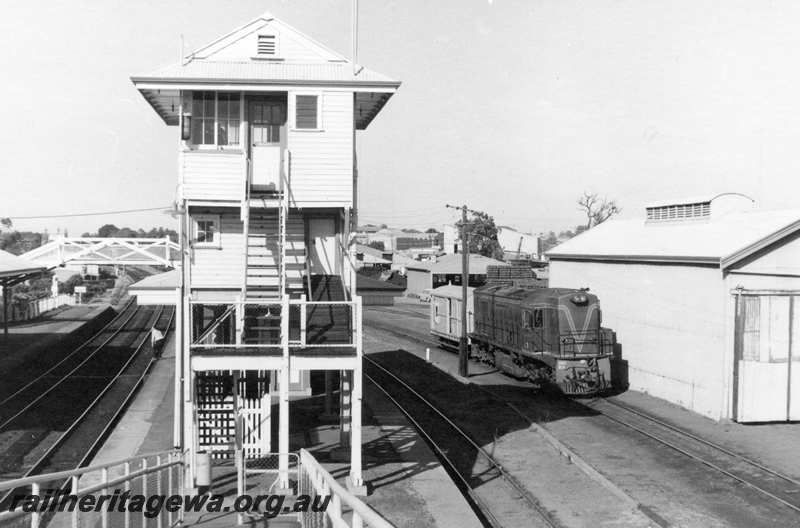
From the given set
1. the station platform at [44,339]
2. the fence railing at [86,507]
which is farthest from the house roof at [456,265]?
the fence railing at [86,507]

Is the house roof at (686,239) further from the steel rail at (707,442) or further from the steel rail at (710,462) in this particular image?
the steel rail at (710,462)

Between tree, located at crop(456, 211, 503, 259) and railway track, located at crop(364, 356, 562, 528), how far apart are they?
6397 centimetres

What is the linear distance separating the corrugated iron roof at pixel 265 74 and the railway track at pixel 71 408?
8634mm

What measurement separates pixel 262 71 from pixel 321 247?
4.23 metres

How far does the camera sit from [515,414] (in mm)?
21906

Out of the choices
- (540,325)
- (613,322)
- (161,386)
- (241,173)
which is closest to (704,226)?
(613,322)

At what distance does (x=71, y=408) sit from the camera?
23.2 metres

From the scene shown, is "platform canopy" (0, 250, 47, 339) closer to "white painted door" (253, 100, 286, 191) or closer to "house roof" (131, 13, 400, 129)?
"house roof" (131, 13, 400, 129)

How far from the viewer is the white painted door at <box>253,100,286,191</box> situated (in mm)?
16594

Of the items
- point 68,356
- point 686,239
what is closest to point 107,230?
point 68,356

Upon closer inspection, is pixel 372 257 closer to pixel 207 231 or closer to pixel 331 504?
pixel 207 231

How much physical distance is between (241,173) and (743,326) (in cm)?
1403

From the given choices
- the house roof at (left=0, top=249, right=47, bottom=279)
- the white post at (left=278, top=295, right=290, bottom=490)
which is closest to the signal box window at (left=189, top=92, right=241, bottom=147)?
the white post at (left=278, top=295, right=290, bottom=490)

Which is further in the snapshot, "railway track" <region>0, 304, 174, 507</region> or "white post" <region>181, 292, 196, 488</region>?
"railway track" <region>0, 304, 174, 507</region>
